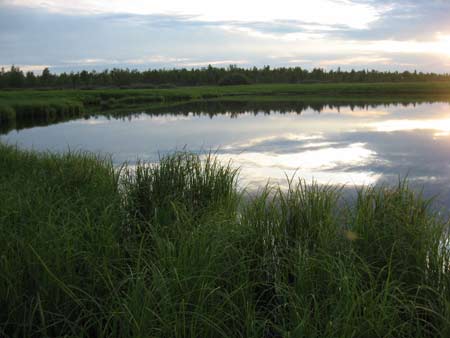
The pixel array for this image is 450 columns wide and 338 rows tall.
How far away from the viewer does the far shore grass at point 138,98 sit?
34250mm

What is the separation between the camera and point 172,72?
11400cm

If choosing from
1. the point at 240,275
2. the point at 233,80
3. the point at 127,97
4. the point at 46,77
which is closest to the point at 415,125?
the point at 240,275

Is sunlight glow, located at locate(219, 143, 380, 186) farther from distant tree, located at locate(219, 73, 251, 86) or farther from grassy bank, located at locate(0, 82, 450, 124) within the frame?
distant tree, located at locate(219, 73, 251, 86)

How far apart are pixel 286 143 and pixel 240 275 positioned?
16.6 meters

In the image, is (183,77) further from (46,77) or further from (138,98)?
(138,98)

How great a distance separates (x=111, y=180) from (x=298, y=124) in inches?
888

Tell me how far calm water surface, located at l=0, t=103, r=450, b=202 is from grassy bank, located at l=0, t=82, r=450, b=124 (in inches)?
179

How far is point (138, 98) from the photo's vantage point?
57562mm

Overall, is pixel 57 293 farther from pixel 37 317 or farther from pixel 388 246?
pixel 388 246

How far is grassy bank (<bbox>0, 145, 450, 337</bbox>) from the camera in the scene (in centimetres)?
335

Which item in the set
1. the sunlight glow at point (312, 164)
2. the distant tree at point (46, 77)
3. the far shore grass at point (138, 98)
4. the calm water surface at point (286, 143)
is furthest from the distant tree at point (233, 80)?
the sunlight glow at point (312, 164)

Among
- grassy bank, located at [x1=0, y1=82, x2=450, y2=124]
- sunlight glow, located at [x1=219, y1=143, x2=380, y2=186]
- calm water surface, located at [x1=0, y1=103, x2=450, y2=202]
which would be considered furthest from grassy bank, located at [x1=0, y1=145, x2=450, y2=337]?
grassy bank, located at [x1=0, y1=82, x2=450, y2=124]

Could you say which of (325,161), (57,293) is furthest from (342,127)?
(57,293)

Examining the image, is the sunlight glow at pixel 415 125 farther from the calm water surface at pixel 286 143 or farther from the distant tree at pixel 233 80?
the distant tree at pixel 233 80
